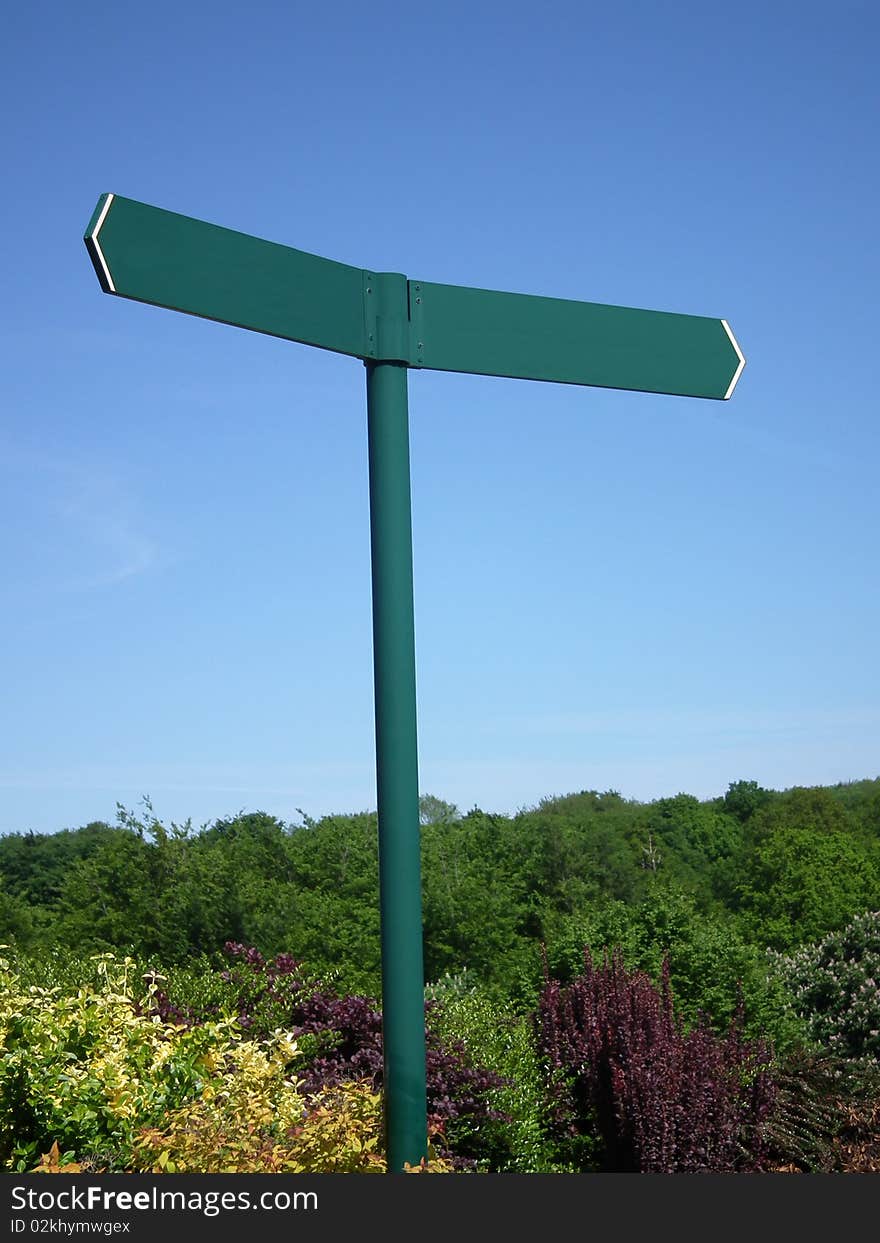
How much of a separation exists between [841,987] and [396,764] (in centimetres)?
771

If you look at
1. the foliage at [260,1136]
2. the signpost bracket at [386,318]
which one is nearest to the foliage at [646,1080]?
the foliage at [260,1136]

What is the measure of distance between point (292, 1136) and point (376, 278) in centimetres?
301

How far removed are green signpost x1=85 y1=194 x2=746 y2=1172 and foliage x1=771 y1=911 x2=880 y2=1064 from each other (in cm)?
623

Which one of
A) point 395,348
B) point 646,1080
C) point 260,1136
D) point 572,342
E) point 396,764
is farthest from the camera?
point 646,1080

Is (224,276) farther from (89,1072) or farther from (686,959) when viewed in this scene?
(686,959)

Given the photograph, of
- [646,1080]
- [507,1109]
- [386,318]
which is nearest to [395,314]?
[386,318]

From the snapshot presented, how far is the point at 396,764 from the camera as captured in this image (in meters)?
3.38

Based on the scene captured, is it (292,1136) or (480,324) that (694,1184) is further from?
(480,324)

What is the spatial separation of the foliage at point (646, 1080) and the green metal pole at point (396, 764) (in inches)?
93.4

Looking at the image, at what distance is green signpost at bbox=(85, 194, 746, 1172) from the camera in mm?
3137

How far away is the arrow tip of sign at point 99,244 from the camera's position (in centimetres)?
296

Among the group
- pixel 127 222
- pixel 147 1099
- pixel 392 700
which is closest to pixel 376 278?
pixel 127 222

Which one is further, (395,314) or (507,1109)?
(507,1109)

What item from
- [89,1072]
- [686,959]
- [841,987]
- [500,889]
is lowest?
[89,1072]
